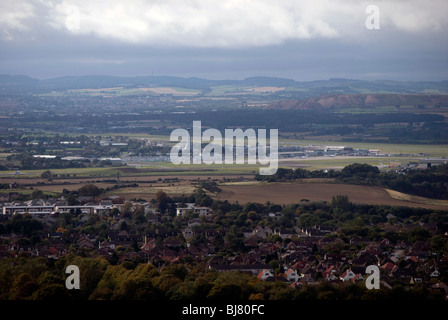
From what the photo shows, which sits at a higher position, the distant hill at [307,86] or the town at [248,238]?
the distant hill at [307,86]

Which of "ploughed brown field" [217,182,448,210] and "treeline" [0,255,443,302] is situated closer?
"treeline" [0,255,443,302]

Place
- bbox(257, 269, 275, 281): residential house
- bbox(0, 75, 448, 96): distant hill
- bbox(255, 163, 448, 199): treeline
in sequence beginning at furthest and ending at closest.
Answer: bbox(0, 75, 448, 96): distant hill → bbox(255, 163, 448, 199): treeline → bbox(257, 269, 275, 281): residential house

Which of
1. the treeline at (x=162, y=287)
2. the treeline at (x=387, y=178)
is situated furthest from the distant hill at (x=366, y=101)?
the treeline at (x=162, y=287)

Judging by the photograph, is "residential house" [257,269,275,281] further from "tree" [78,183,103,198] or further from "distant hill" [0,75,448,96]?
"distant hill" [0,75,448,96]

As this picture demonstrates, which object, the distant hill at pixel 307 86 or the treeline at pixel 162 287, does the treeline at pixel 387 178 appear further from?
the distant hill at pixel 307 86

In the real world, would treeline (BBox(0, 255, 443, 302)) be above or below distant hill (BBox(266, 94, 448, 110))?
below

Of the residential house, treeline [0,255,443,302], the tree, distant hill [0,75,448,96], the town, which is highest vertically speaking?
distant hill [0,75,448,96]

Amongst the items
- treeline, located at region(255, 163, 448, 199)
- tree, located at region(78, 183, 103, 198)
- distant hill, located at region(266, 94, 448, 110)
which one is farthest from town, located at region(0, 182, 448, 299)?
distant hill, located at region(266, 94, 448, 110)
